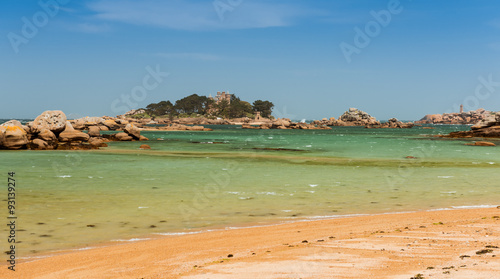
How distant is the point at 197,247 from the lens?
916 cm

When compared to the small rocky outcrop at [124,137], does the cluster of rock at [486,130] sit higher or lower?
higher

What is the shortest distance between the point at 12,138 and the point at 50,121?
502cm

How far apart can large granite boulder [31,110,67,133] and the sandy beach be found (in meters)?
42.2

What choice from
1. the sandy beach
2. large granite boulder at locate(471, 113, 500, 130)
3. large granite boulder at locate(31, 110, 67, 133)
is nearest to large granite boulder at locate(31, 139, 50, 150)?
large granite boulder at locate(31, 110, 67, 133)

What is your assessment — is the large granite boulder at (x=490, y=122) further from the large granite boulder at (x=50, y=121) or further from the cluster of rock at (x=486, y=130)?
the large granite boulder at (x=50, y=121)

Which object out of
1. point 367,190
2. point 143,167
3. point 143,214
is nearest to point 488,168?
point 367,190

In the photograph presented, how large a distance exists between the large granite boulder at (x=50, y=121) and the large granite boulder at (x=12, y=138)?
2.76m

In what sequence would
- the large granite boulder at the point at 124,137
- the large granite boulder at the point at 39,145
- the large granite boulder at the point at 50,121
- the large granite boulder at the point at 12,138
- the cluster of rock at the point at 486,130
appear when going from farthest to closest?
1. the cluster of rock at the point at 486,130
2. the large granite boulder at the point at 124,137
3. the large granite boulder at the point at 50,121
4. the large granite boulder at the point at 39,145
5. the large granite boulder at the point at 12,138

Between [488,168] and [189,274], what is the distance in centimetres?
2873

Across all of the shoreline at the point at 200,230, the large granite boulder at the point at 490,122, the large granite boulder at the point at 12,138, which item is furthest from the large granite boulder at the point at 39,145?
the large granite boulder at the point at 490,122

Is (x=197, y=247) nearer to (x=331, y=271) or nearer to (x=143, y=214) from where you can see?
(x=331, y=271)

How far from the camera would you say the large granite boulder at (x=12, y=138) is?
43153 mm

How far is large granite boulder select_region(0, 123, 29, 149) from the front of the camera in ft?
142

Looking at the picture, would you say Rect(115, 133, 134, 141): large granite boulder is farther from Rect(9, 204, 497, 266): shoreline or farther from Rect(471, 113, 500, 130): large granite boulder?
Rect(471, 113, 500, 130): large granite boulder
